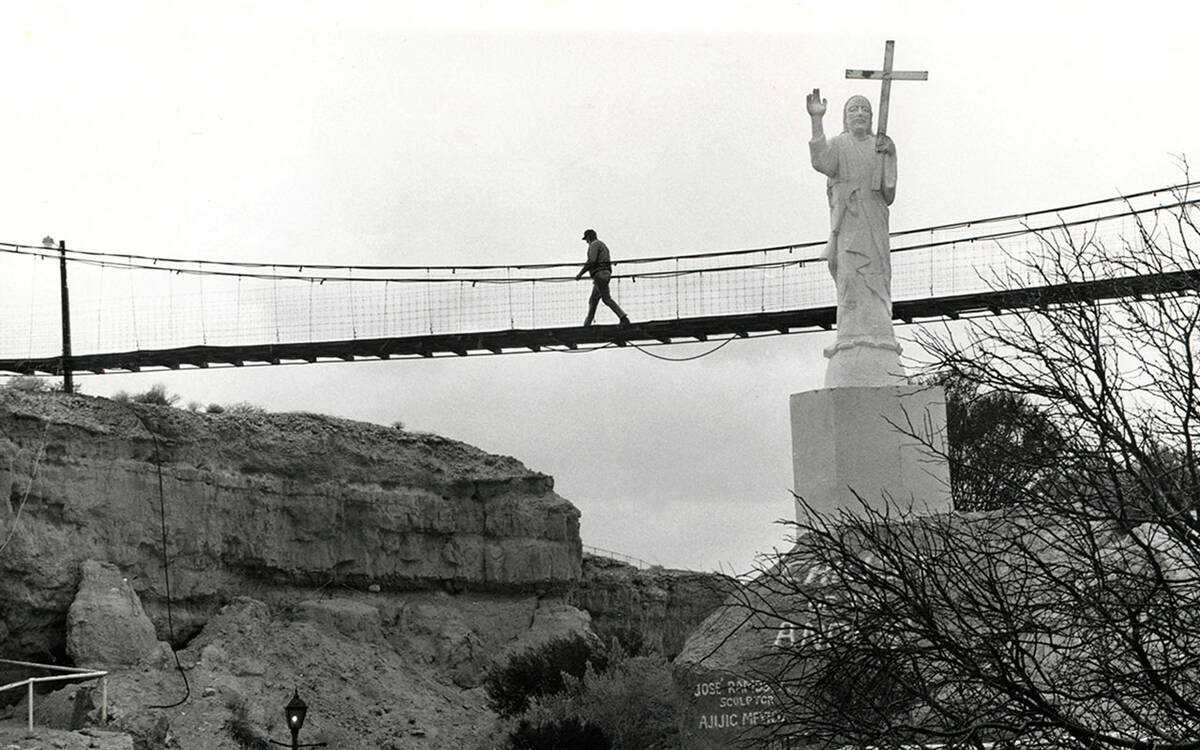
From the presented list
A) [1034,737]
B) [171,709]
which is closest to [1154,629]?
[1034,737]

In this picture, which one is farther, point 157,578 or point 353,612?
point 353,612

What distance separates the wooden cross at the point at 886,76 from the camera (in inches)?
771

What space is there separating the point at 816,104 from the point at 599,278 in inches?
308

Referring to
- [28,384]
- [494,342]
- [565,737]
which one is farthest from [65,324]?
[565,737]

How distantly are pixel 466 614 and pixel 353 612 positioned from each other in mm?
2654

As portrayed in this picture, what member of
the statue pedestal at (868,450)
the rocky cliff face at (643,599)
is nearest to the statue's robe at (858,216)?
the statue pedestal at (868,450)

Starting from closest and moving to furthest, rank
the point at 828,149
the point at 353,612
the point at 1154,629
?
the point at 1154,629 → the point at 828,149 → the point at 353,612

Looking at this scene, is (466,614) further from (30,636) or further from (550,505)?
(30,636)

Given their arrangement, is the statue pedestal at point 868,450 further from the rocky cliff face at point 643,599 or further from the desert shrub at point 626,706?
the rocky cliff face at point 643,599

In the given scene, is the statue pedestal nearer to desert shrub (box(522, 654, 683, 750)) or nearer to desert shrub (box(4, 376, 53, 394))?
desert shrub (box(522, 654, 683, 750))

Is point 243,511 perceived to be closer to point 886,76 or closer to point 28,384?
point 28,384

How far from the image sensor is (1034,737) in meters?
8.22

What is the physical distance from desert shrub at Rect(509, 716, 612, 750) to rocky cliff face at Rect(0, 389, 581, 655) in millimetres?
9664

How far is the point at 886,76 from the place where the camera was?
19578mm
